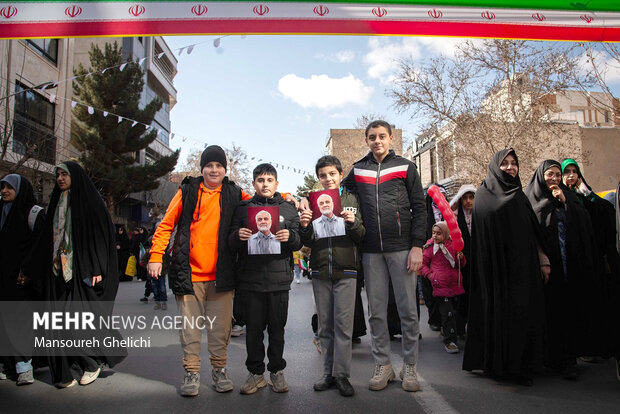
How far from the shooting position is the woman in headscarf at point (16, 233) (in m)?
4.50

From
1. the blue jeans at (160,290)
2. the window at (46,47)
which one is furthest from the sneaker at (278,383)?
the window at (46,47)

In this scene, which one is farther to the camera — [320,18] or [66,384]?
[320,18]

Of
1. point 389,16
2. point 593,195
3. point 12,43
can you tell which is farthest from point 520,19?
point 12,43

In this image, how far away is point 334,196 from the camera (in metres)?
3.95

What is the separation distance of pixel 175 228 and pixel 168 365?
69.9 inches

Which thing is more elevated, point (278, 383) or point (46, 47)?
point (46, 47)

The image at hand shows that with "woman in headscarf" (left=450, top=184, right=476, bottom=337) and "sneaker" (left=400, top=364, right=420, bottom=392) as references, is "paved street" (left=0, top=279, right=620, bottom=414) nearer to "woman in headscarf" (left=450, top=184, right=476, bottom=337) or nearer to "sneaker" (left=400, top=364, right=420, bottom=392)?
"sneaker" (left=400, top=364, right=420, bottom=392)

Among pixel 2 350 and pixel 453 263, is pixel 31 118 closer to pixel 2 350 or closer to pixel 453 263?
pixel 2 350

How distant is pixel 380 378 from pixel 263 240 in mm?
1605

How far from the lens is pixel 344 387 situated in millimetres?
3754

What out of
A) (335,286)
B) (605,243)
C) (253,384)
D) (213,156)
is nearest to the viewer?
(253,384)

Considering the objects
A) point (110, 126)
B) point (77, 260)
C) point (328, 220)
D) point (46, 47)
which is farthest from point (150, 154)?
point (328, 220)

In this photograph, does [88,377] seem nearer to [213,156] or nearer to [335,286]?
[213,156]

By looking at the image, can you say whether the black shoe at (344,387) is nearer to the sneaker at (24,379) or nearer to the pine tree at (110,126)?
the sneaker at (24,379)
